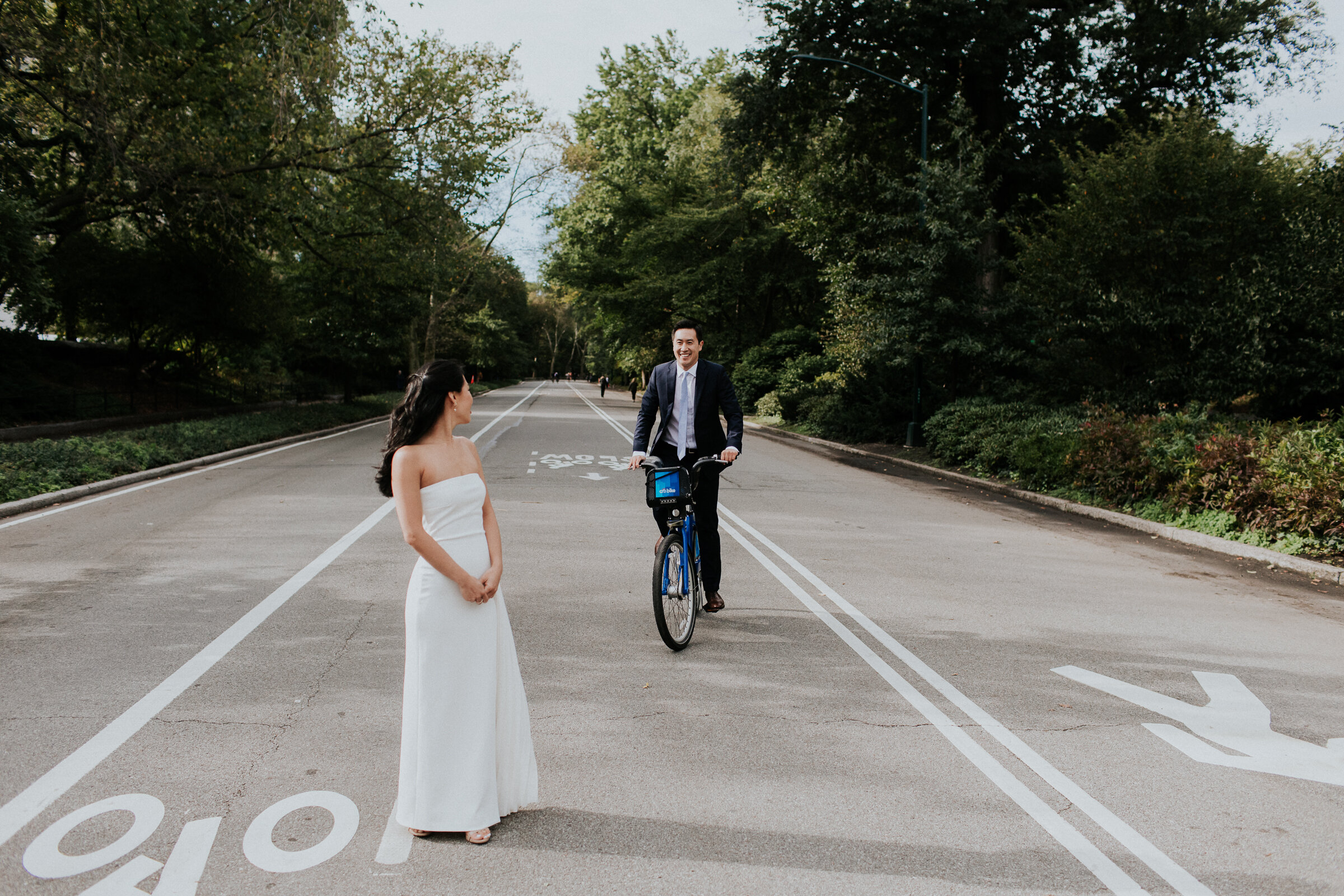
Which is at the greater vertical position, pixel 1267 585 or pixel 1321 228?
pixel 1321 228

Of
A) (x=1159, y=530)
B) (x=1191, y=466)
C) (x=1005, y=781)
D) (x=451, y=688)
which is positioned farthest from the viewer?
(x=1191, y=466)

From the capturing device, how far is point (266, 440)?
20859mm

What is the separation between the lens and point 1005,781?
3801 mm

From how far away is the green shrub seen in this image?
1196cm

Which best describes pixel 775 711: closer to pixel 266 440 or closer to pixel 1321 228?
pixel 1321 228

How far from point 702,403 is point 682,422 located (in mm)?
186

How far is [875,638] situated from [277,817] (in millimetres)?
3751

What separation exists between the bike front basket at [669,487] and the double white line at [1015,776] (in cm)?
139

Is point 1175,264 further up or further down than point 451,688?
further up

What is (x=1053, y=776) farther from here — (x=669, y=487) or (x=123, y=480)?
(x=123, y=480)

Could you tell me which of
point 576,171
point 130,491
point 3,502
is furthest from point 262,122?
point 576,171

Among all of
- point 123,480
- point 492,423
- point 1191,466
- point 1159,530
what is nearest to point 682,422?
point 1159,530

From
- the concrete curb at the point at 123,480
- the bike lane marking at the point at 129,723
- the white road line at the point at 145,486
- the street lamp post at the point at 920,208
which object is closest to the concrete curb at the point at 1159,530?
the street lamp post at the point at 920,208

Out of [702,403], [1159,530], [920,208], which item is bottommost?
[1159,530]
